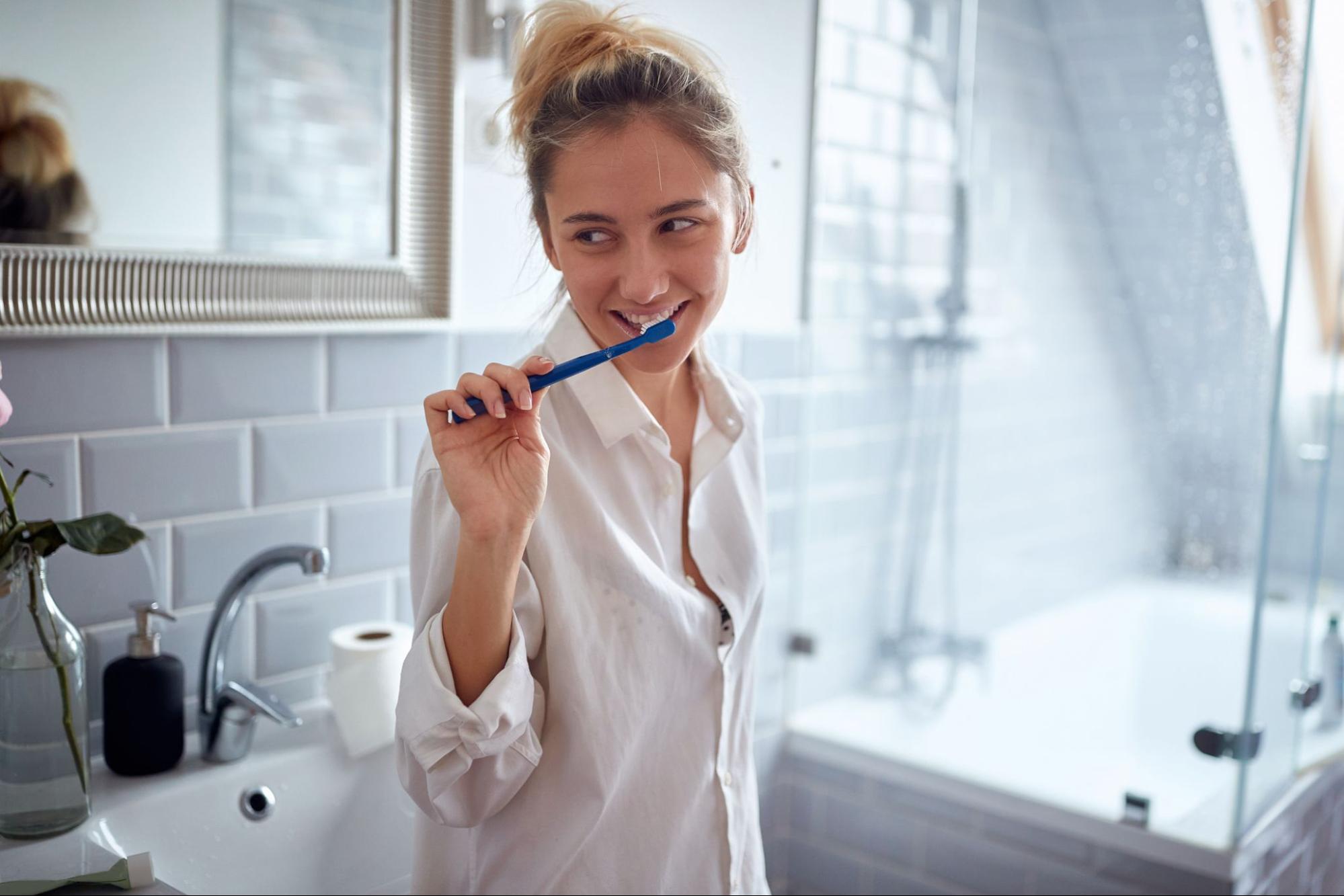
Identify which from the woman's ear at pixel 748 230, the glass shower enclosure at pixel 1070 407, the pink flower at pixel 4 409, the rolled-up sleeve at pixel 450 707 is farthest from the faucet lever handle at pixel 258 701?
the glass shower enclosure at pixel 1070 407

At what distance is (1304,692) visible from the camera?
1747 millimetres

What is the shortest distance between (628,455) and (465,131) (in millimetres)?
459

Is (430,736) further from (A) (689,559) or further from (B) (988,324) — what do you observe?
(B) (988,324)

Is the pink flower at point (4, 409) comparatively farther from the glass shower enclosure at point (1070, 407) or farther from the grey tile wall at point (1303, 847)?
the grey tile wall at point (1303, 847)

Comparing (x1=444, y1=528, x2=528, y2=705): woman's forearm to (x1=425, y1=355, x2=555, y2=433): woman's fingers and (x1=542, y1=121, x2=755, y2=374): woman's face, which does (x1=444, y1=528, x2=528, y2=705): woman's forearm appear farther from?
(x1=542, y1=121, x2=755, y2=374): woman's face

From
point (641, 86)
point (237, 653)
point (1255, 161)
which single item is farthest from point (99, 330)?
point (1255, 161)

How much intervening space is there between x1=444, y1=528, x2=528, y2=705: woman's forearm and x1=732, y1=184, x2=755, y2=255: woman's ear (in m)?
0.39

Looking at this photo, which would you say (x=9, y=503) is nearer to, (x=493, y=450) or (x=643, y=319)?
(x=493, y=450)

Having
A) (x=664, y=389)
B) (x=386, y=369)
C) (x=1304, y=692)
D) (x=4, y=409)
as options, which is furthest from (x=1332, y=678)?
(x=4, y=409)

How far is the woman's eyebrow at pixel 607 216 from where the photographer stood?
3.21 feet

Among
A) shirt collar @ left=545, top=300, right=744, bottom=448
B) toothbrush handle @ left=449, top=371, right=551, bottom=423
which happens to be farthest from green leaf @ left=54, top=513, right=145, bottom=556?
shirt collar @ left=545, top=300, right=744, bottom=448

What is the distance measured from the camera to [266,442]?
46.9 inches

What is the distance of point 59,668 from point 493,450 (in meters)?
0.39

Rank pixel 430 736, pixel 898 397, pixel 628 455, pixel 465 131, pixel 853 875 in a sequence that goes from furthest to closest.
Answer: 1. pixel 898 397
2. pixel 853 875
3. pixel 465 131
4. pixel 628 455
5. pixel 430 736
